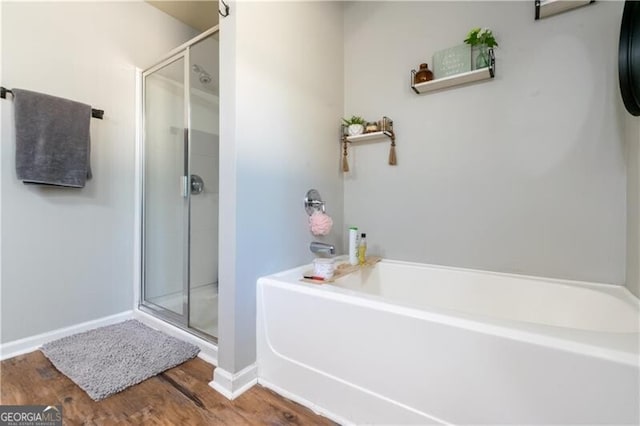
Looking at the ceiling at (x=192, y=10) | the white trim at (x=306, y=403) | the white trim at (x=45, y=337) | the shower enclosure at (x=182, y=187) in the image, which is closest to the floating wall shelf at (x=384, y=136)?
the shower enclosure at (x=182, y=187)

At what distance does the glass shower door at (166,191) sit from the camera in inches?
77.7

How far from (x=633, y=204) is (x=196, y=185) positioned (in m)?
2.38

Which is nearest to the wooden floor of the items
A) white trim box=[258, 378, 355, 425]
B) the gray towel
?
white trim box=[258, 378, 355, 425]

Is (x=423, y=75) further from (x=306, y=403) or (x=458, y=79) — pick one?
(x=306, y=403)

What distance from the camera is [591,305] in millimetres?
1296

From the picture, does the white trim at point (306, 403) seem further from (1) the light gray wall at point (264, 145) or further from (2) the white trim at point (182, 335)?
(2) the white trim at point (182, 335)

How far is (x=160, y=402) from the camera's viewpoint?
1.25 metres

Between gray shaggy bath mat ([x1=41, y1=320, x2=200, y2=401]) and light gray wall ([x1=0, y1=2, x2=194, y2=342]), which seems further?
light gray wall ([x1=0, y1=2, x2=194, y2=342])

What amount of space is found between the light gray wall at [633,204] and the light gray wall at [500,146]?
1.8 inches

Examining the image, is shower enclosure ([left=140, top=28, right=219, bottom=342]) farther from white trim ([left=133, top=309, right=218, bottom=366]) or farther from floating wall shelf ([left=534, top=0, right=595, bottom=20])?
floating wall shelf ([left=534, top=0, right=595, bottom=20])

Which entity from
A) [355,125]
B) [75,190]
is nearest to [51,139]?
[75,190]

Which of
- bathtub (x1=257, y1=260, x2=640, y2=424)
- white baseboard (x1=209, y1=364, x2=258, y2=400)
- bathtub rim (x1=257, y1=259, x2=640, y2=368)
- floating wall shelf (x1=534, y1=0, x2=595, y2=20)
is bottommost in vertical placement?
white baseboard (x1=209, y1=364, x2=258, y2=400)

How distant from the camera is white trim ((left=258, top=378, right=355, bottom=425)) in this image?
1171mm

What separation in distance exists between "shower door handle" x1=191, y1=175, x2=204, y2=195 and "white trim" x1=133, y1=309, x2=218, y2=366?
3.04 feet
